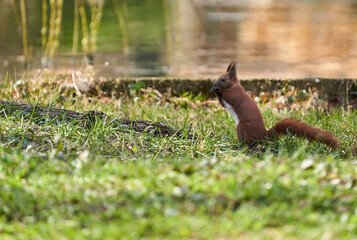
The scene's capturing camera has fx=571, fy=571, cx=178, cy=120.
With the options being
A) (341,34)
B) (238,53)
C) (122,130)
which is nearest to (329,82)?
(122,130)

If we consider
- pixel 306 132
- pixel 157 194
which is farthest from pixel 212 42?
pixel 157 194

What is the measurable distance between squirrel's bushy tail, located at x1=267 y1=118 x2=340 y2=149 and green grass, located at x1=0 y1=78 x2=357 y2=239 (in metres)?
0.15

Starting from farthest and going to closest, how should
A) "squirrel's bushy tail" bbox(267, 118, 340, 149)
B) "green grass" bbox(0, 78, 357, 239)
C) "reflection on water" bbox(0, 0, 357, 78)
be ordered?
"reflection on water" bbox(0, 0, 357, 78) < "squirrel's bushy tail" bbox(267, 118, 340, 149) < "green grass" bbox(0, 78, 357, 239)

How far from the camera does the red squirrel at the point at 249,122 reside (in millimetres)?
4961

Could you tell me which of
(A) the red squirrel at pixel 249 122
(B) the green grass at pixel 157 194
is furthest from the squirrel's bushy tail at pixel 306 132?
(B) the green grass at pixel 157 194

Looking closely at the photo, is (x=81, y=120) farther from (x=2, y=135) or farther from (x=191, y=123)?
(x=191, y=123)

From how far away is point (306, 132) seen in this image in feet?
16.3

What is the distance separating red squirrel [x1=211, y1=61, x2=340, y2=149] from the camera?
496 centimetres

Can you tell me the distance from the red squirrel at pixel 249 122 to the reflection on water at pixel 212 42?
2.40m

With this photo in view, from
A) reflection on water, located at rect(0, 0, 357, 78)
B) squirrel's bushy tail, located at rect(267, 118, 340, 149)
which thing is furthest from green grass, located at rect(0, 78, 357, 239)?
reflection on water, located at rect(0, 0, 357, 78)

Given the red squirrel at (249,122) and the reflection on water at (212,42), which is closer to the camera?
the red squirrel at (249,122)

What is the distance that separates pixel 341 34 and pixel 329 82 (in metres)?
6.08

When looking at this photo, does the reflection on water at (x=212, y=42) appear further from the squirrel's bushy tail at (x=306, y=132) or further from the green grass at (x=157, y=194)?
the green grass at (x=157, y=194)

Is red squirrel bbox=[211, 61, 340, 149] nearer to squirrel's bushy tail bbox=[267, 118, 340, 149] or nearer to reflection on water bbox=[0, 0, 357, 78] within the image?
squirrel's bushy tail bbox=[267, 118, 340, 149]
